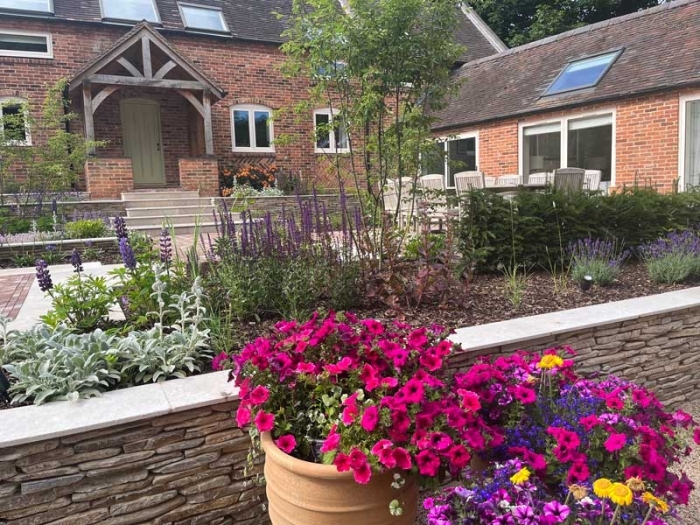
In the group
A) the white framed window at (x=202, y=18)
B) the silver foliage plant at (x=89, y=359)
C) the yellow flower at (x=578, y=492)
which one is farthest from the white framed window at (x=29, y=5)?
the yellow flower at (x=578, y=492)

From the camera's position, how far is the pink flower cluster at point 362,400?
1.69 m

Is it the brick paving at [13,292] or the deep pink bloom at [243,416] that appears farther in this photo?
the brick paving at [13,292]

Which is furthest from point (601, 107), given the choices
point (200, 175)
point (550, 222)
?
point (200, 175)

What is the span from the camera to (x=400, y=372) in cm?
201

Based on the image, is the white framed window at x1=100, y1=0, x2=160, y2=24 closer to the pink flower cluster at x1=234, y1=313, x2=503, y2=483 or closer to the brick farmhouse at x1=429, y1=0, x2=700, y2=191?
the brick farmhouse at x1=429, y1=0, x2=700, y2=191

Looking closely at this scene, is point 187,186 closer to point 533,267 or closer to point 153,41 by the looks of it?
point 153,41

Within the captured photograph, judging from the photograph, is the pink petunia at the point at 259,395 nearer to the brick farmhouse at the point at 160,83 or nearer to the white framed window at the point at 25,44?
the brick farmhouse at the point at 160,83

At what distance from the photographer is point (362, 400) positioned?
6.17 ft

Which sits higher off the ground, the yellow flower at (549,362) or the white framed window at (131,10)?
the white framed window at (131,10)

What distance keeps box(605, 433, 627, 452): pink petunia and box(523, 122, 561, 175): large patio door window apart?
1168 centimetres

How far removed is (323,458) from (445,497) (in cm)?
41

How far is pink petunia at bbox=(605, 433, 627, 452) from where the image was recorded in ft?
5.74

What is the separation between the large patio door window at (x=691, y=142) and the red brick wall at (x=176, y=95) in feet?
24.6

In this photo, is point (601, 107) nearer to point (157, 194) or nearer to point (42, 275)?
point (157, 194)
